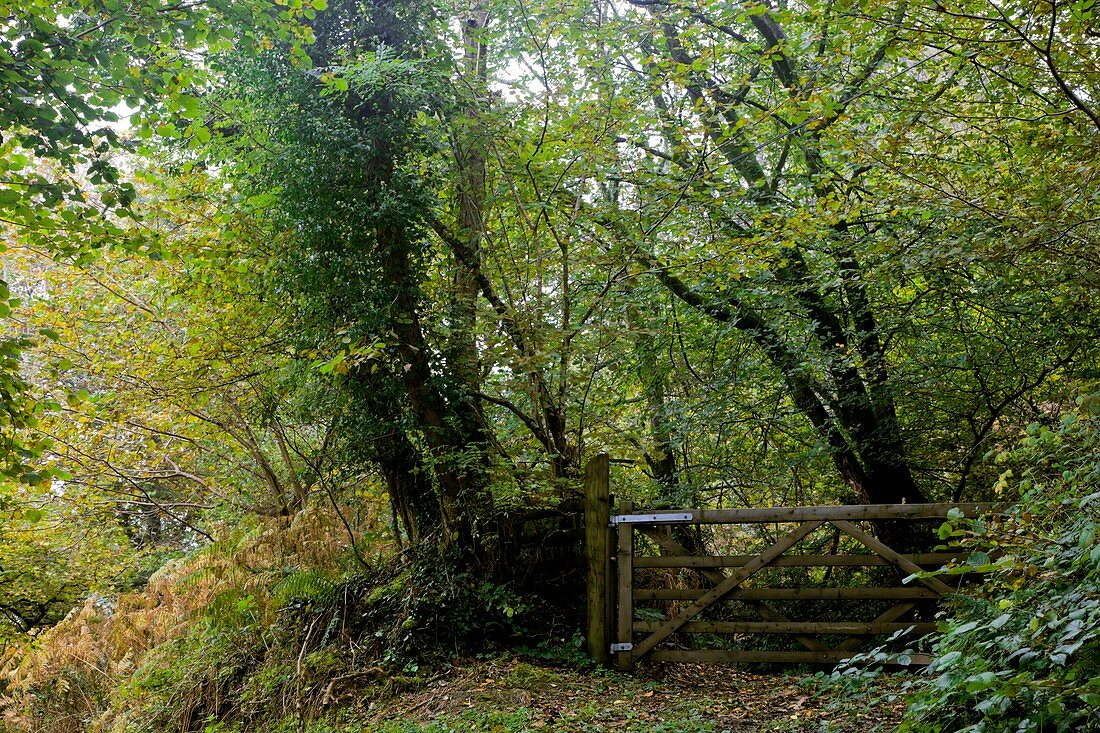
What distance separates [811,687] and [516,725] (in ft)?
8.02

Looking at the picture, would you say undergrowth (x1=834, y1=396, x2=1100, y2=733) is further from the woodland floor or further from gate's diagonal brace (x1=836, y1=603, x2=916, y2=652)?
gate's diagonal brace (x1=836, y1=603, x2=916, y2=652)

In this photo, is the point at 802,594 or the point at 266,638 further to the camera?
the point at 266,638

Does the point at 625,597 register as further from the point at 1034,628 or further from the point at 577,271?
the point at 1034,628

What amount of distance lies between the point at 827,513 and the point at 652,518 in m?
1.50

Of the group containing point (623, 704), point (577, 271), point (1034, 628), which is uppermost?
point (577, 271)

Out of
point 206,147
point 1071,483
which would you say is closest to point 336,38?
point 206,147

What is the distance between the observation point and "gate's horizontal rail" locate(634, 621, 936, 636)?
261 inches

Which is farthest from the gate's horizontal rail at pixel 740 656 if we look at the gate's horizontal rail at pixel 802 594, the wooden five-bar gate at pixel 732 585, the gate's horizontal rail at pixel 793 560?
the gate's horizontal rail at pixel 793 560

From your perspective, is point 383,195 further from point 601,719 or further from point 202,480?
point 202,480

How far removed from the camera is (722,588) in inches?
270

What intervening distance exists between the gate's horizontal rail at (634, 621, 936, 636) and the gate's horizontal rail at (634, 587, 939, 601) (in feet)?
0.70

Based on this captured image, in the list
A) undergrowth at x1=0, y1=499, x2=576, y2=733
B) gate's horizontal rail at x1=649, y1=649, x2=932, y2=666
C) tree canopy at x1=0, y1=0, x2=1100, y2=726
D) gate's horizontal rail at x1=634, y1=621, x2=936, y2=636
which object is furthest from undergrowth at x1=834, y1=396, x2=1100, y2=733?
undergrowth at x1=0, y1=499, x2=576, y2=733

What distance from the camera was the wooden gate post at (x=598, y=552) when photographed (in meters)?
7.01

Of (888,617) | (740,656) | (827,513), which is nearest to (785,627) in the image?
(740,656)
